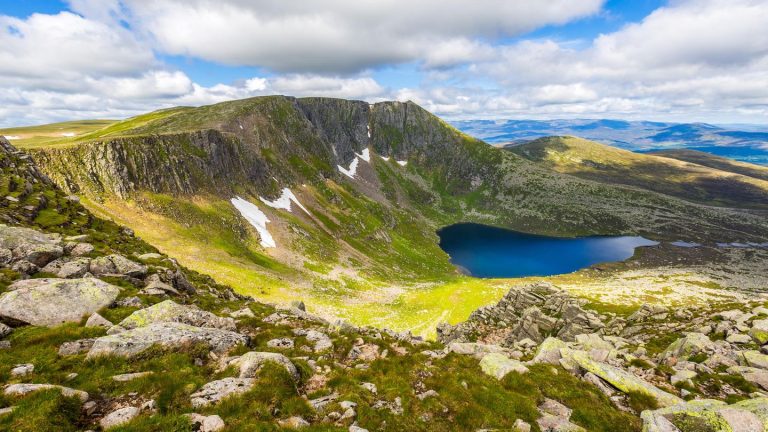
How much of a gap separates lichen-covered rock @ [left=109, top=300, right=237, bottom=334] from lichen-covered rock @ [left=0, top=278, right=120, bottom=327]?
2.81 m

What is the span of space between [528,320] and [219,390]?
39402mm

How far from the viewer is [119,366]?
547 inches

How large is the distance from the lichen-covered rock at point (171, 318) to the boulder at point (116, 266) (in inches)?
303

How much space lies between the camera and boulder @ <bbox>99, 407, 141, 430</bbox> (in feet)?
34.4

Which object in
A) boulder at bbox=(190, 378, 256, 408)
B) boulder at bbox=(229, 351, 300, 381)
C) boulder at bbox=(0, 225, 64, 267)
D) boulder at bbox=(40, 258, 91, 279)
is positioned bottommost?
boulder at bbox=(229, 351, 300, 381)

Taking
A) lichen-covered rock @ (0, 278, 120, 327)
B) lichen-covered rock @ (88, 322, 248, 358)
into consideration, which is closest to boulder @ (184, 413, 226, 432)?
lichen-covered rock @ (88, 322, 248, 358)

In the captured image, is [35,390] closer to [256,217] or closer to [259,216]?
[256,217]

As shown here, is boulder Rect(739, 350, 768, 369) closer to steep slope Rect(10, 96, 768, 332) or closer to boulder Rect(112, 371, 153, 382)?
boulder Rect(112, 371, 153, 382)

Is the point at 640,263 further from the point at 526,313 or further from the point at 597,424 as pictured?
the point at 597,424

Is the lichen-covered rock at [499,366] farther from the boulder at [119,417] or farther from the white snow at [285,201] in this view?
the white snow at [285,201]

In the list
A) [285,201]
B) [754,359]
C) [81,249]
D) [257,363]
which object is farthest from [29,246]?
[285,201]

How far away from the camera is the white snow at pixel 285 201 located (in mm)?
128512

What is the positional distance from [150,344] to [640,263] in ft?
663

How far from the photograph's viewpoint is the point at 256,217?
11294 centimetres
